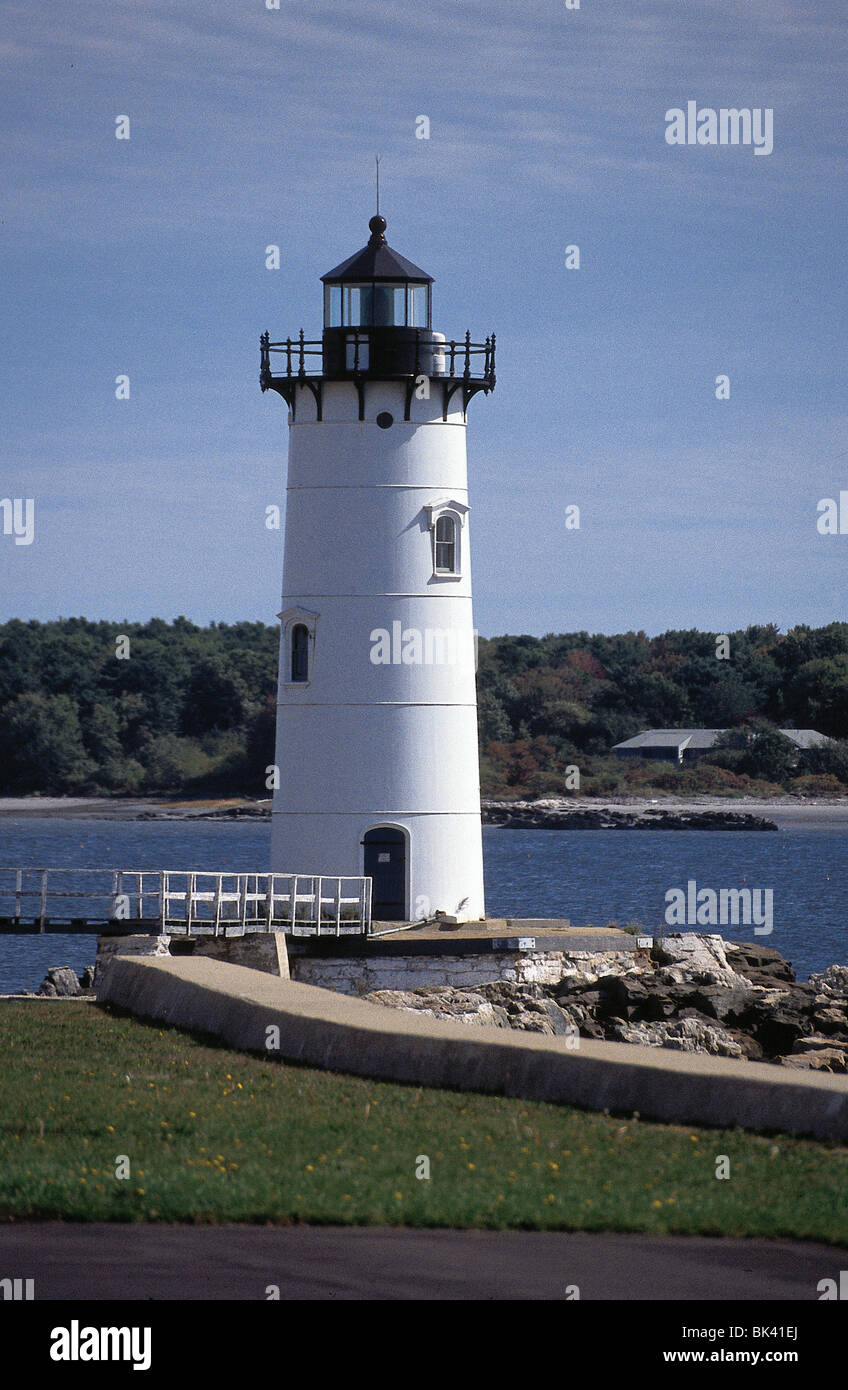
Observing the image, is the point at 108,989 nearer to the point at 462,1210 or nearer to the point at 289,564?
the point at 462,1210

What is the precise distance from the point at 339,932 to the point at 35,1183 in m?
18.2

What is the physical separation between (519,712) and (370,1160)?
10637cm

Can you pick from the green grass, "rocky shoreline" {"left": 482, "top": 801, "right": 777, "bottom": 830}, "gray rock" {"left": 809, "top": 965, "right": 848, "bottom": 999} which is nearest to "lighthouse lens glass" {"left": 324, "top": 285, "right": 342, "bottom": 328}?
"gray rock" {"left": 809, "top": 965, "right": 848, "bottom": 999}

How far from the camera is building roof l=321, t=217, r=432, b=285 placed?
32.2 m

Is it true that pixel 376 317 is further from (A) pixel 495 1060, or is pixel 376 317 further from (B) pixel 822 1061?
(A) pixel 495 1060

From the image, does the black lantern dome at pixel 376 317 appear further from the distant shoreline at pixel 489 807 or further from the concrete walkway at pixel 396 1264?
the distant shoreline at pixel 489 807

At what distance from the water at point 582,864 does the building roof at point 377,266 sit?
17279mm

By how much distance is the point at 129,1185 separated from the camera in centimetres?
1120

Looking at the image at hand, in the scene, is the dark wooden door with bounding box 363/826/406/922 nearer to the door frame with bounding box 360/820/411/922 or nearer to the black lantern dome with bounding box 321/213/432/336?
the door frame with bounding box 360/820/411/922

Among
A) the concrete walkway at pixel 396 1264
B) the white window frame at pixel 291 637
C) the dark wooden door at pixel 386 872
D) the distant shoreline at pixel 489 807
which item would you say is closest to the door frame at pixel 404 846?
the dark wooden door at pixel 386 872

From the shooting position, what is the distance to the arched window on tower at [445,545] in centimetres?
3188

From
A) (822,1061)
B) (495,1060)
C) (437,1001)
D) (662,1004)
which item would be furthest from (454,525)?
(495,1060)
